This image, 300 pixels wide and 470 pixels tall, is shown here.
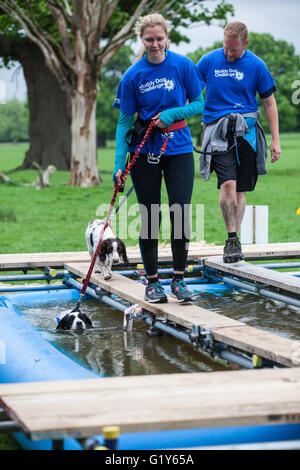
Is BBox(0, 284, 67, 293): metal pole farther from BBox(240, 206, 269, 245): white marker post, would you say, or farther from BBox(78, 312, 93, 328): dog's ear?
BBox(240, 206, 269, 245): white marker post

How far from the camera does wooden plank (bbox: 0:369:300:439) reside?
10.5 feet

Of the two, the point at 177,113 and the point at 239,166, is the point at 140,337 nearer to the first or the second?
the point at 177,113

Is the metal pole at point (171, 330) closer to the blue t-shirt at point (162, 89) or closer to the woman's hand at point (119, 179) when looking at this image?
the woman's hand at point (119, 179)

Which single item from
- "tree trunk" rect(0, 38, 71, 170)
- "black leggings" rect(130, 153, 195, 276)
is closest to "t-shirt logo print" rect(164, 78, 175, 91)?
"black leggings" rect(130, 153, 195, 276)

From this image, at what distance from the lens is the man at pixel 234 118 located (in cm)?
706

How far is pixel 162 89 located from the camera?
18.3ft

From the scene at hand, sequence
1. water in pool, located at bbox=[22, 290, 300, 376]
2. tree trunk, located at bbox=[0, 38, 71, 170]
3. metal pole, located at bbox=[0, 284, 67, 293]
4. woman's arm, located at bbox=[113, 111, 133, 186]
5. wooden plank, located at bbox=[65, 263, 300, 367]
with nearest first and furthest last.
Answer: wooden plank, located at bbox=[65, 263, 300, 367], water in pool, located at bbox=[22, 290, 300, 376], woman's arm, located at bbox=[113, 111, 133, 186], metal pole, located at bbox=[0, 284, 67, 293], tree trunk, located at bbox=[0, 38, 71, 170]

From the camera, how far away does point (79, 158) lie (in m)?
23.2

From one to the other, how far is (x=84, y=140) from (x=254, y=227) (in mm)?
13403

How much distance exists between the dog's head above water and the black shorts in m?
1.93

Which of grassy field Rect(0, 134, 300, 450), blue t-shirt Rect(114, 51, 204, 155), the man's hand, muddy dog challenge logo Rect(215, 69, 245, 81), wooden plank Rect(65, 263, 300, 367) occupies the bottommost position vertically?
grassy field Rect(0, 134, 300, 450)

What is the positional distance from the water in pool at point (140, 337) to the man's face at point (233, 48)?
2328mm

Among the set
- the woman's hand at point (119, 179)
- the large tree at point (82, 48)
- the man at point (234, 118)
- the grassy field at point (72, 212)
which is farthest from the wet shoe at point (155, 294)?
the large tree at point (82, 48)

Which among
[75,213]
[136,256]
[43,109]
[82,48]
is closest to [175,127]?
[136,256]
